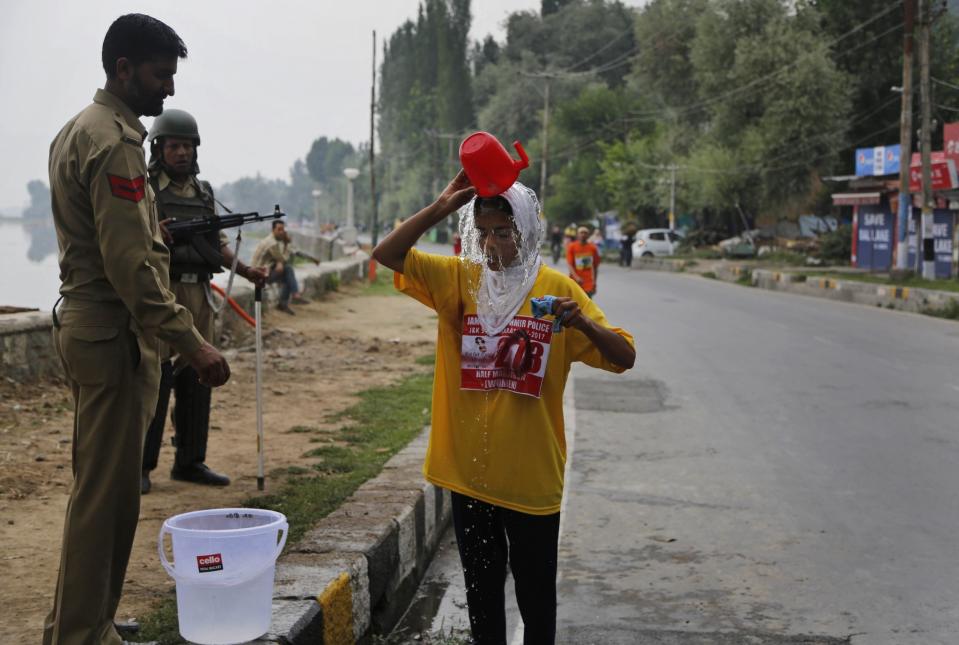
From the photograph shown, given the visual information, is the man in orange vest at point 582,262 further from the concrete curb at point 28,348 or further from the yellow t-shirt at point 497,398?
the yellow t-shirt at point 497,398

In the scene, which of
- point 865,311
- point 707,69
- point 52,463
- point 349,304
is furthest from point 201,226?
point 707,69

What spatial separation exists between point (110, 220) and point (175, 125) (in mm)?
2891

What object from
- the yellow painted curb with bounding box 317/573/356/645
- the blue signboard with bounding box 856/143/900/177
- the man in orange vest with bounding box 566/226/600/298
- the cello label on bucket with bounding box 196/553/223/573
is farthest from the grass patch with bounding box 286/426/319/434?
the blue signboard with bounding box 856/143/900/177

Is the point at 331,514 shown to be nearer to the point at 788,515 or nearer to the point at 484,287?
the point at 484,287

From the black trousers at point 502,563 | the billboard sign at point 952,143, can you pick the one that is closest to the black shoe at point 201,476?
the black trousers at point 502,563

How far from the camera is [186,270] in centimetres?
611

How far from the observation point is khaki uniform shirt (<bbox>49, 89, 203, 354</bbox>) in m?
3.23

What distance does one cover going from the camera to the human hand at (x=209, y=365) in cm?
337

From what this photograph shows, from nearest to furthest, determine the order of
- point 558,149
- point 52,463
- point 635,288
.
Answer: point 52,463, point 635,288, point 558,149

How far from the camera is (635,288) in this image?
2941cm

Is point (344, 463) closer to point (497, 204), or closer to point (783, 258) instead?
point (497, 204)

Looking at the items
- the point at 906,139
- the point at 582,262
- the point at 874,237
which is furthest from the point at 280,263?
the point at 874,237

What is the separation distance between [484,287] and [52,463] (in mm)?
4184

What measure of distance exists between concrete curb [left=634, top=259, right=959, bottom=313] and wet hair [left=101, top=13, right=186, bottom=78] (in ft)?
63.6
